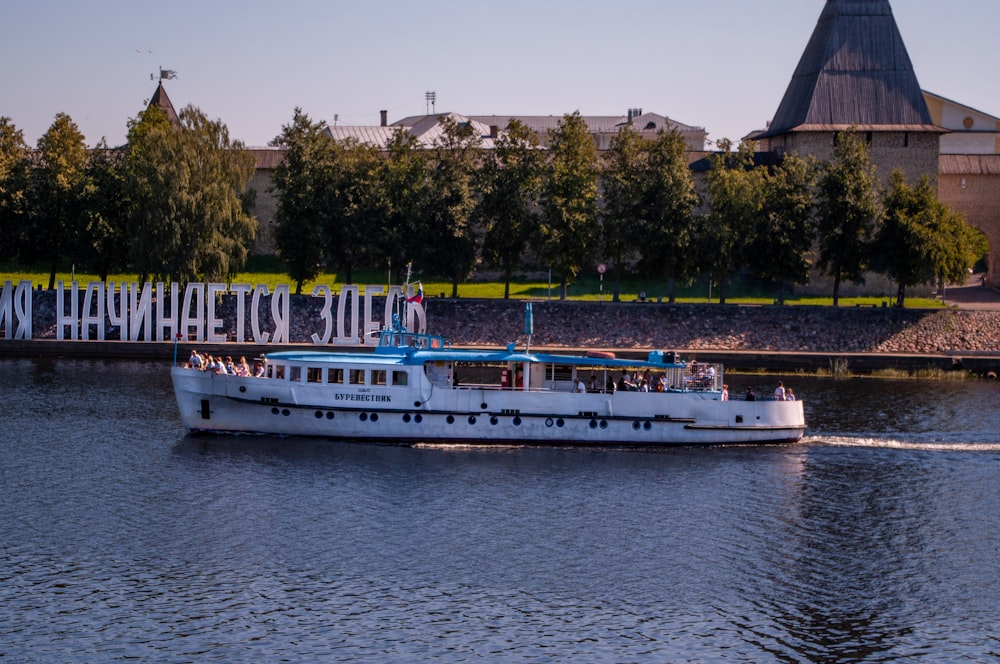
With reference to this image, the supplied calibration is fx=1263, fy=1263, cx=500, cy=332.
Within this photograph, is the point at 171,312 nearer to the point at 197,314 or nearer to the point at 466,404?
the point at 197,314

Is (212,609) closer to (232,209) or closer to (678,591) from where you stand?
(678,591)

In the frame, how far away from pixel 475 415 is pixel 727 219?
36665 mm

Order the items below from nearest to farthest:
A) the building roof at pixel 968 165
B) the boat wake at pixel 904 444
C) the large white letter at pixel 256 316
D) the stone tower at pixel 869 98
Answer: the boat wake at pixel 904 444
the large white letter at pixel 256 316
the stone tower at pixel 869 98
the building roof at pixel 968 165

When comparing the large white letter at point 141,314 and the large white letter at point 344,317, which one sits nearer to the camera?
the large white letter at point 344,317

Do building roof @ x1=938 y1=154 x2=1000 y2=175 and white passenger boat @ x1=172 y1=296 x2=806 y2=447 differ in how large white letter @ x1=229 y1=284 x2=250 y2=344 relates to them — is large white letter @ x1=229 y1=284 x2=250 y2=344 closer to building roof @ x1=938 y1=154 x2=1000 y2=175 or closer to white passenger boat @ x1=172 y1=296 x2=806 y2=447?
white passenger boat @ x1=172 y1=296 x2=806 y2=447

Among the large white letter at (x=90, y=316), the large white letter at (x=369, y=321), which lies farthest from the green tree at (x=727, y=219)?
the large white letter at (x=90, y=316)

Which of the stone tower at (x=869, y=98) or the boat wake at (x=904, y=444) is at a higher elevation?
the stone tower at (x=869, y=98)

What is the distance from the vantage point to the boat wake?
52.8 meters

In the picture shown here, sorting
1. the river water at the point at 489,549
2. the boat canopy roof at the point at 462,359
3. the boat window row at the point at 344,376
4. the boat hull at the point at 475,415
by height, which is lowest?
the river water at the point at 489,549

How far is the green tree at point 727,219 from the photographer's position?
273ft

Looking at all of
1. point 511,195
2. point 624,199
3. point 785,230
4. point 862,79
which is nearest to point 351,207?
point 511,195

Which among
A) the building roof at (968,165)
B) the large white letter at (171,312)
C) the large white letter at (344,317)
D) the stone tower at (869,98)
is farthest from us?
the building roof at (968,165)

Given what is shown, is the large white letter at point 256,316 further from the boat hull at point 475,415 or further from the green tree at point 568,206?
the boat hull at point 475,415

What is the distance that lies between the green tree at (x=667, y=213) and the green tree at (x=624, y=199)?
0.24 m
